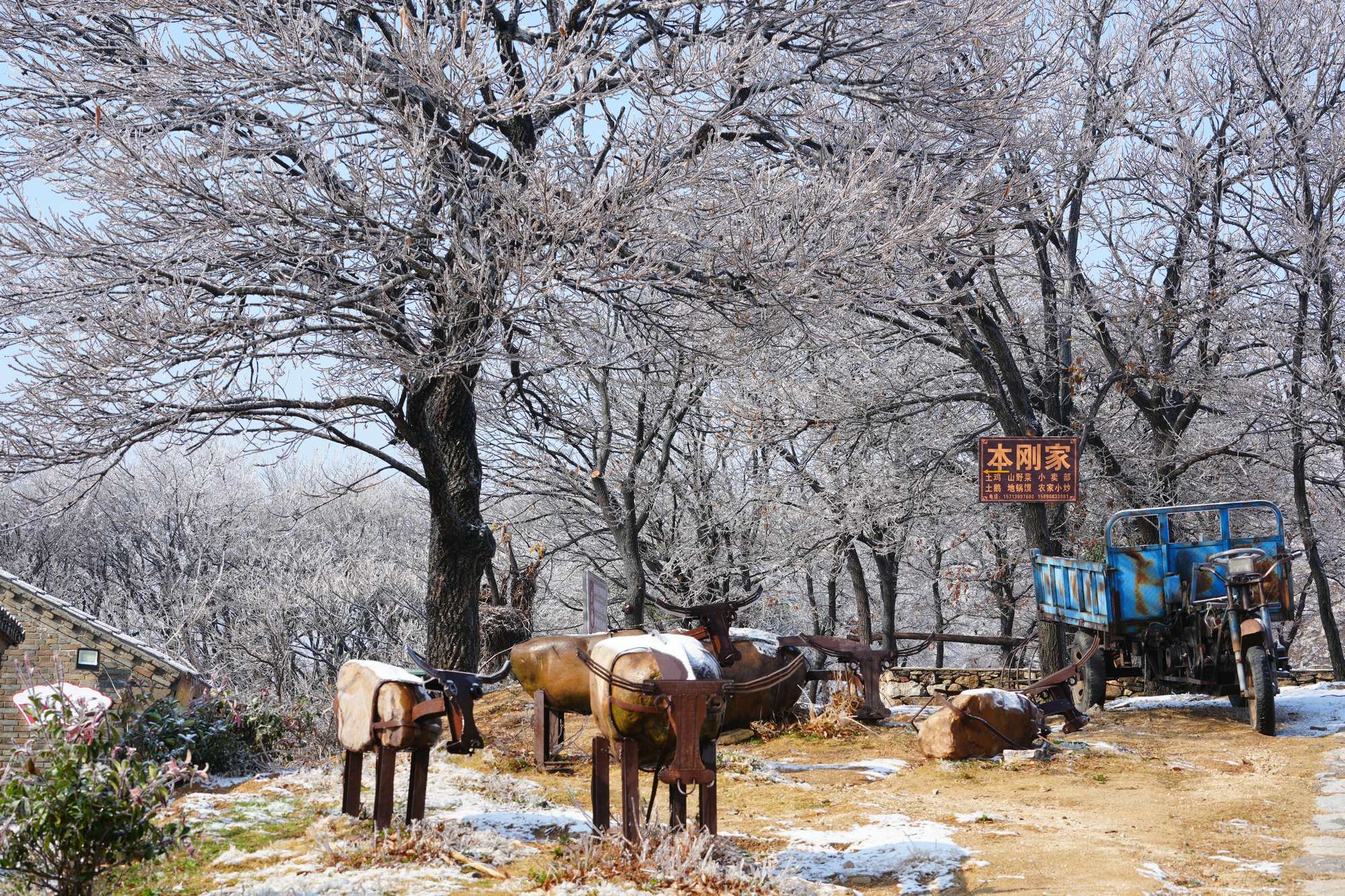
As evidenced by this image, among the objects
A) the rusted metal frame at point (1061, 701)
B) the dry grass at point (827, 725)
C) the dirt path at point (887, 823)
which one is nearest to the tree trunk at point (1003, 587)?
the rusted metal frame at point (1061, 701)

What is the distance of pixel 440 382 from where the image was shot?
31.4ft

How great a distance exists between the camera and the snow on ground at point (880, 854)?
5645mm

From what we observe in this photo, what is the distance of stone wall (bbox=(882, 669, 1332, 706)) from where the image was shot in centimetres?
1633

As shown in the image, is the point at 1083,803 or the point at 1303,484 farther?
the point at 1303,484

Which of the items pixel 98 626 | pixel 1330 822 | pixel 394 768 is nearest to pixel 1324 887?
pixel 1330 822

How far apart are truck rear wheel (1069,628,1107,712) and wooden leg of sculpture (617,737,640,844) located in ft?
29.2

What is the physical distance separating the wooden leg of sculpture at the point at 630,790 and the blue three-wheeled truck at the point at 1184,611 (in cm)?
794

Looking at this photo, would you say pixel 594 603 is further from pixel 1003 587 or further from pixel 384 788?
pixel 1003 587

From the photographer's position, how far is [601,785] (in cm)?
561

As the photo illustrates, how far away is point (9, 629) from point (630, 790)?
61.7 ft

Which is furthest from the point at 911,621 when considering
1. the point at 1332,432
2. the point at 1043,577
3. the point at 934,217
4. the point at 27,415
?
the point at 27,415

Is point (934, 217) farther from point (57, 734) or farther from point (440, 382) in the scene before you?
point (57, 734)

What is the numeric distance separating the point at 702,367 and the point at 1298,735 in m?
8.64

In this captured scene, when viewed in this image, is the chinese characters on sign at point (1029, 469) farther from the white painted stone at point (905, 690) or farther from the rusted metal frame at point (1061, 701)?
the white painted stone at point (905, 690)
